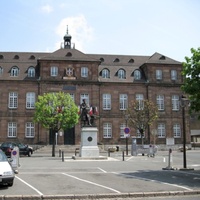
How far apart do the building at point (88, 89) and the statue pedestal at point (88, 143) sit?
18189 millimetres

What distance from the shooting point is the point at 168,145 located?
47.5 meters

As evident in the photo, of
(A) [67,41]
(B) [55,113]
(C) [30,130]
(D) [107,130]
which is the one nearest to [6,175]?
(B) [55,113]

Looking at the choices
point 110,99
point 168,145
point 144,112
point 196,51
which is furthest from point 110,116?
point 196,51

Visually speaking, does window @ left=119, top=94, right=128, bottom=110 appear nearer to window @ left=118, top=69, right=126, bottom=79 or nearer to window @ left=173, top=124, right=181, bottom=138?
window @ left=118, top=69, right=126, bottom=79

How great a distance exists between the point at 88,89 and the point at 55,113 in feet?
44.6

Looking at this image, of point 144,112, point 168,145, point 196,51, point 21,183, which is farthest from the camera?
point 168,145

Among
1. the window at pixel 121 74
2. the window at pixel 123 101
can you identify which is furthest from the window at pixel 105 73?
the window at pixel 123 101

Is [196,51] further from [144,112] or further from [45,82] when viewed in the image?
[45,82]

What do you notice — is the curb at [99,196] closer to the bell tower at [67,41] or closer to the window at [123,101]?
the window at [123,101]

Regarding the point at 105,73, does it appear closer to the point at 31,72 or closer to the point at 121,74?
the point at 121,74

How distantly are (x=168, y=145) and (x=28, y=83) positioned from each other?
2191cm

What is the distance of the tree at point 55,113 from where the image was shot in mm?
35031

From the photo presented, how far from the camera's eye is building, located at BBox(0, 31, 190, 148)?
46.9 meters

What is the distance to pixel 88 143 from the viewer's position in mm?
28469
